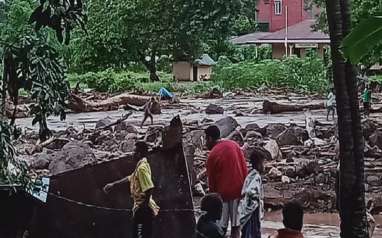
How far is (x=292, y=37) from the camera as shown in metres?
66.0

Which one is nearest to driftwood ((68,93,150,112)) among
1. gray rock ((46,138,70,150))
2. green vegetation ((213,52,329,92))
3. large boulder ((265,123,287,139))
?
green vegetation ((213,52,329,92))

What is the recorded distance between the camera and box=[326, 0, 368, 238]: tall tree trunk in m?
7.51

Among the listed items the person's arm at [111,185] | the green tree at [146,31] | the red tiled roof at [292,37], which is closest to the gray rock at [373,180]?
the person's arm at [111,185]

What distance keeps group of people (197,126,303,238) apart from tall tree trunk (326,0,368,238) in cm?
90

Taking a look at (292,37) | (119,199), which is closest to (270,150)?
(119,199)

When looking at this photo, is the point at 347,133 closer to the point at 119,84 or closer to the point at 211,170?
the point at 211,170

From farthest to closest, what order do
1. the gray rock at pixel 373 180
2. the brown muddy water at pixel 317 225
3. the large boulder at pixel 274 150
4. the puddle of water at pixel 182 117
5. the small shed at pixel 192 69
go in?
1. the small shed at pixel 192 69
2. the puddle of water at pixel 182 117
3. the large boulder at pixel 274 150
4. the gray rock at pixel 373 180
5. the brown muddy water at pixel 317 225

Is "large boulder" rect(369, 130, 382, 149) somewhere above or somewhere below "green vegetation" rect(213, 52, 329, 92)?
below

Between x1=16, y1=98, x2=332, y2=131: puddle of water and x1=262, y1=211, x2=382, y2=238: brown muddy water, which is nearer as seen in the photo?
x1=262, y1=211, x2=382, y2=238: brown muddy water

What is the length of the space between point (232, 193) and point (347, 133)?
168 centimetres

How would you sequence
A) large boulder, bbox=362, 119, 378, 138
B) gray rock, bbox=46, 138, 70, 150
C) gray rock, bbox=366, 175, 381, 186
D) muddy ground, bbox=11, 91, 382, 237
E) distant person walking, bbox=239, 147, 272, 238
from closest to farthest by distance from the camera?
distant person walking, bbox=239, 147, 272, 238 → muddy ground, bbox=11, 91, 382, 237 → gray rock, bbox=366, 175, 381, 186 → large boulder, bbox=362, 119, 378, 138 → gray rock, bbox=46, 138, 70, 150

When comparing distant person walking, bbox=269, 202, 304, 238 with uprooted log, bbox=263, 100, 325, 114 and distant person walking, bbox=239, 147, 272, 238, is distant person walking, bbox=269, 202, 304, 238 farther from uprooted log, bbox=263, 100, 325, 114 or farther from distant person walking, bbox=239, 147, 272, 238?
uprooted log, bbox=263, 100, 325, 114

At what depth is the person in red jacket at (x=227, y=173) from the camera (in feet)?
28.4

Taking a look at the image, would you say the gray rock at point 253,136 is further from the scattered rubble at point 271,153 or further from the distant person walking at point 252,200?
the distant person walking at point 252,200
